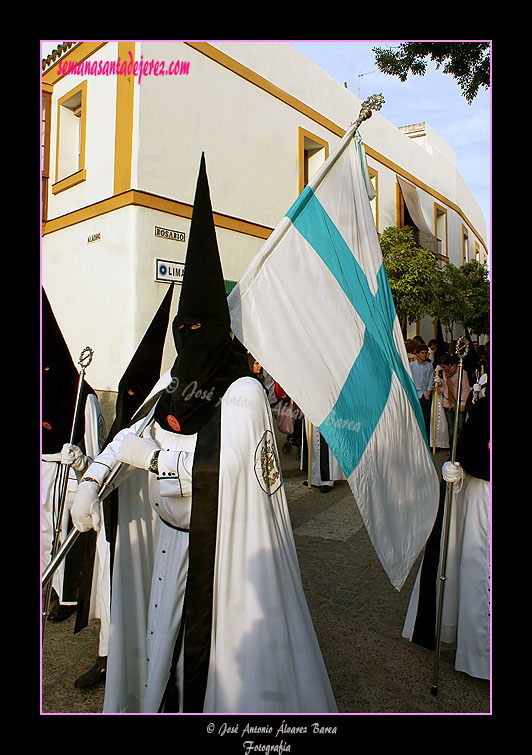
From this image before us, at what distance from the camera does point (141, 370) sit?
10.4 ft

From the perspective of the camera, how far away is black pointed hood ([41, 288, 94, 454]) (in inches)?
139

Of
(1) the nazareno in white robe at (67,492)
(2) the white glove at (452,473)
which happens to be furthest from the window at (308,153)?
(2) the white glove at (452,473)

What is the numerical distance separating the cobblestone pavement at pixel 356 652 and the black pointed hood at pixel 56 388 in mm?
1378

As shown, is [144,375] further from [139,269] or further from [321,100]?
[321,100]

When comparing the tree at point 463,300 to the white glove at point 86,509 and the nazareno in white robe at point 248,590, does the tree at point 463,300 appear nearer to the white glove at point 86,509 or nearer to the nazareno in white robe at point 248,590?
the nazareno in white robe at point 248,590

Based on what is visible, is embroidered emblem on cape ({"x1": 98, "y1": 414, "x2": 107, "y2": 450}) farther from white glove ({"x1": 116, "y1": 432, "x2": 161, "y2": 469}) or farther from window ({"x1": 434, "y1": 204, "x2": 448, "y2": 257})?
window ({"x1": 434, "y1": 204, "x2": 448, "y2": 257})

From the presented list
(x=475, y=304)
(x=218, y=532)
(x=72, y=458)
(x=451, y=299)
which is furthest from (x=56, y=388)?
(x=475, y=304)

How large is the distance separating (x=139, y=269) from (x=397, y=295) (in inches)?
300

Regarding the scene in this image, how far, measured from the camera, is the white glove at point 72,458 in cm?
322

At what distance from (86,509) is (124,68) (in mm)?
8636

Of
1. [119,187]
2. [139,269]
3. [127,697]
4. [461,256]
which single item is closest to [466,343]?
[127,697]

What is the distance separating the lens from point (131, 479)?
2.90 meters

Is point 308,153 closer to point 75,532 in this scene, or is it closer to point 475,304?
point 475,304

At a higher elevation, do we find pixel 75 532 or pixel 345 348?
pixel 345 348
